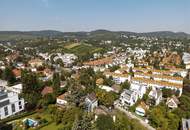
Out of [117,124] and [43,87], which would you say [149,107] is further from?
[43,87]

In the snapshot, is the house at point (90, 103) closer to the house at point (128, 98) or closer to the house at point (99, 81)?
the house at point (128, 98)

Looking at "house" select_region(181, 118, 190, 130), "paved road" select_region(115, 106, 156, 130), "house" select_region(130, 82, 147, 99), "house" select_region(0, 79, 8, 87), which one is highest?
"house" select_region(130, 82, 147, 99)

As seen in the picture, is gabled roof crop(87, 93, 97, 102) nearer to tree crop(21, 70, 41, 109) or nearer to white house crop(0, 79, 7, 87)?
tree crop(21, 70, 41, 109)

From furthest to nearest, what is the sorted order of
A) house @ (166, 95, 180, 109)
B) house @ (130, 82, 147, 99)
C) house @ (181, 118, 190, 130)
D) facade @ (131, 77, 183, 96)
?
facade @ (131, 77, 183, 96), house @ (130, 82, 147, 99), house @ (166, 95, 180, 109), house @ (181, 118, 190, 130)

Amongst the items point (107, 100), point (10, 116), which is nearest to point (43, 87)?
point (10, 116)

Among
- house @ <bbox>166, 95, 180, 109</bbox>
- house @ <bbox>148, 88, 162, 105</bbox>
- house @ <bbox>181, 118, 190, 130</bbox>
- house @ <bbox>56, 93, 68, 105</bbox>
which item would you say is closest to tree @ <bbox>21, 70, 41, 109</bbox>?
house @ <bbox>56, 93, 68, 105</bbox>

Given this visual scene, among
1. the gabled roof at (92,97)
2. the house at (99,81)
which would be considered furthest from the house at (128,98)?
the house at (99,81)

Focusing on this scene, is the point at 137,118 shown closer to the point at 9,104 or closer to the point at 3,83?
the point at 9,104
